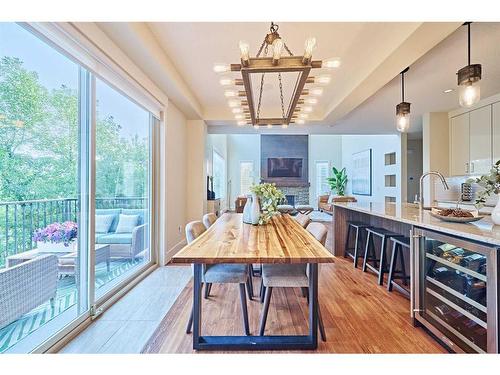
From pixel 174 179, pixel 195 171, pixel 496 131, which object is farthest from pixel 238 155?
pixel 496 131

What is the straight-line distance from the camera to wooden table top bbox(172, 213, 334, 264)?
5.21ft

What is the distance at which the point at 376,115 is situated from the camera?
5254mm

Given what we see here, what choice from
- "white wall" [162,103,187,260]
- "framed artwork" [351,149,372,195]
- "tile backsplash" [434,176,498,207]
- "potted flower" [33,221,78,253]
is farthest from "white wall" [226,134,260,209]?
"potted flower" [33,221,78,253]

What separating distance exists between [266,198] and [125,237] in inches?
67.5

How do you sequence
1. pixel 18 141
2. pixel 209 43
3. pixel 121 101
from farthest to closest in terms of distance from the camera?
pixel 121 101, pixel 209 43, pixel 18 141

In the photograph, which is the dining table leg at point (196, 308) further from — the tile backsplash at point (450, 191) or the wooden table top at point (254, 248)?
the tile backsplash at point (450, 191)

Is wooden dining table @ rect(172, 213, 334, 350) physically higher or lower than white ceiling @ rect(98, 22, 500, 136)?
lower

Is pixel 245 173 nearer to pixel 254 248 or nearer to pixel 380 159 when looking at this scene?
pixel 380 159

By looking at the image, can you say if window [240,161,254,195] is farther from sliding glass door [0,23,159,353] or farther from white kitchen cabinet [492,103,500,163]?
sliding glass door [0,23,159,353]

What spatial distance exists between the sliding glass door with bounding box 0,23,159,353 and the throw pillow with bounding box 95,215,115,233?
0.01 m
